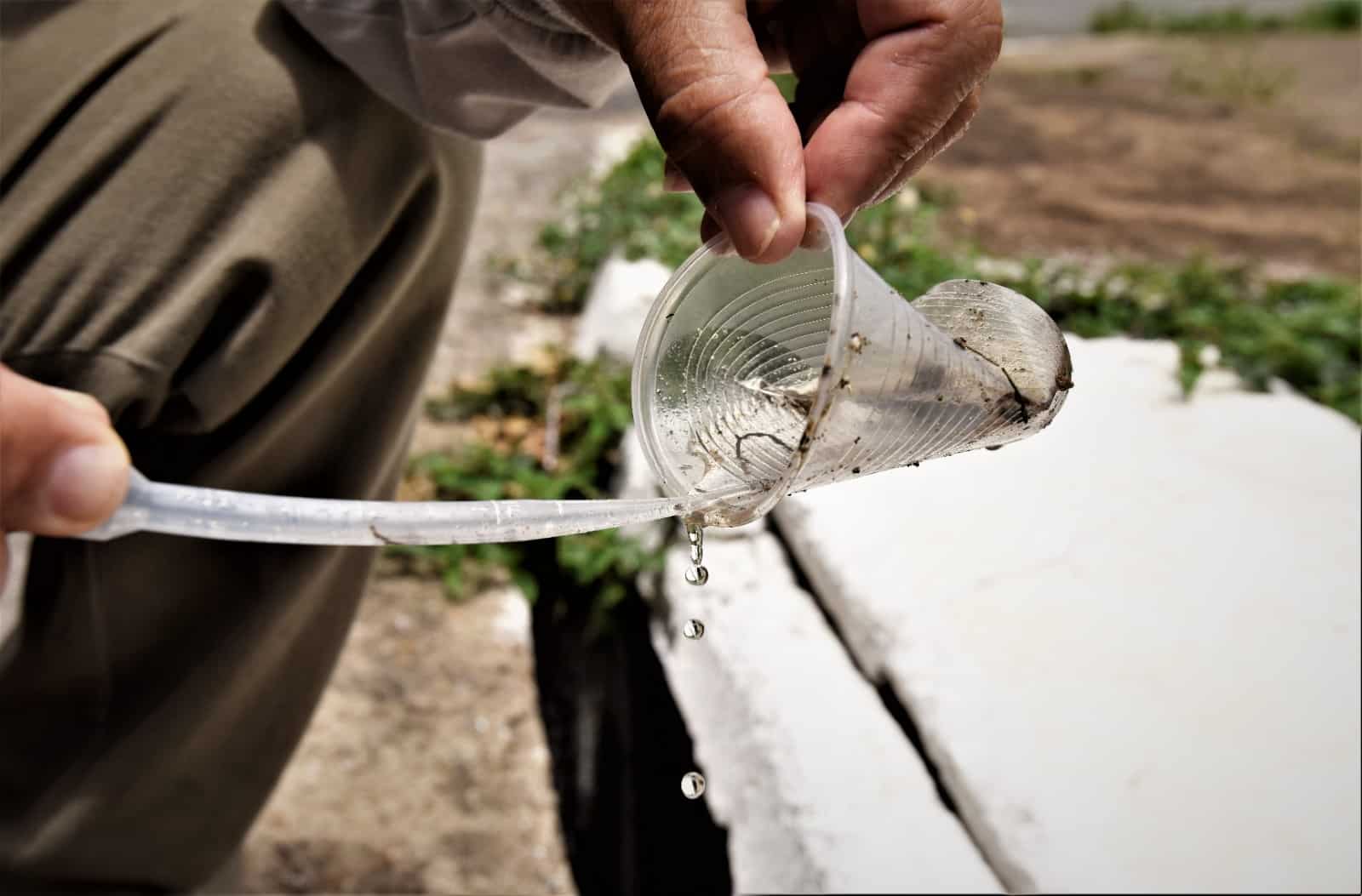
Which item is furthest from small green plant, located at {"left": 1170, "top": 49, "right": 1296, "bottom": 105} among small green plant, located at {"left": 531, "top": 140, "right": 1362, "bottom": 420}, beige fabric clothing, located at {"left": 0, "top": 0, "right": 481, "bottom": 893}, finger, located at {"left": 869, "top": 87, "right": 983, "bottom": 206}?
finger, located at {"left": 869, "top": 87, "right": 983, "bottom": 206}

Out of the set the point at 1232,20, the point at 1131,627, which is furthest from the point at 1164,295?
the point at 1232,20

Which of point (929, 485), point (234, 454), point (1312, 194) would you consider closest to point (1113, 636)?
point (929, 485)

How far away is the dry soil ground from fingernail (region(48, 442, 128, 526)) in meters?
1.85

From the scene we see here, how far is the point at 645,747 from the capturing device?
293cm

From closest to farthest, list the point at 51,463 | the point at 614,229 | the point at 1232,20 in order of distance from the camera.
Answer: the point at 51,463 → the point at 614,229 → the point at 1232,20

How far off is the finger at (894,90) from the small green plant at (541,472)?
1.73 meters

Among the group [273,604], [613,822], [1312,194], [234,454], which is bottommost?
[1312,194]

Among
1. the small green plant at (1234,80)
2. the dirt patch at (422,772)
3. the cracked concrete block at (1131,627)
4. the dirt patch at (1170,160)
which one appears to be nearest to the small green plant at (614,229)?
the dirt patch at (1170,160)

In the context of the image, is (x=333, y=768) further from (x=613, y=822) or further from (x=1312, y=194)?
(x=1312, y=194)

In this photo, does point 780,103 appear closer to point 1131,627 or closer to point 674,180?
point 674,180

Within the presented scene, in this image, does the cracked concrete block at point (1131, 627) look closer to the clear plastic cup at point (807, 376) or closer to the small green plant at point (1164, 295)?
the small green plant at point (1164, 295)

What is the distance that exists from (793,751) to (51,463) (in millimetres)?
Answer: 1585

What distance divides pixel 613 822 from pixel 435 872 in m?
0.41

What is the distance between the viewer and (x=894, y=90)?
135cm
